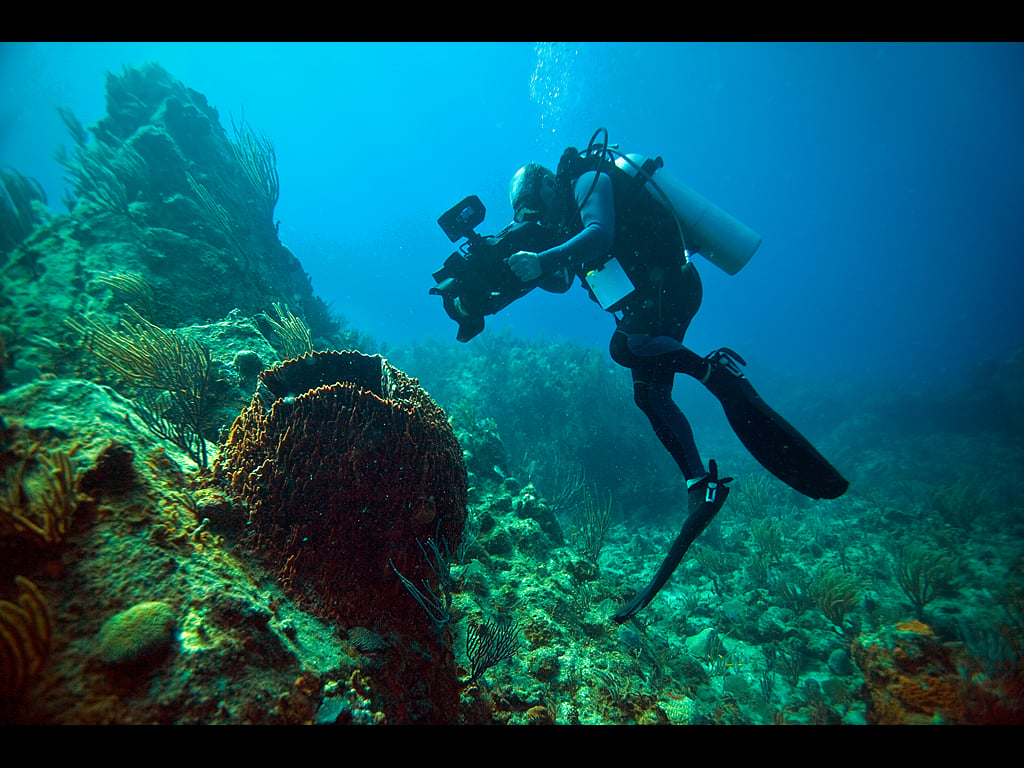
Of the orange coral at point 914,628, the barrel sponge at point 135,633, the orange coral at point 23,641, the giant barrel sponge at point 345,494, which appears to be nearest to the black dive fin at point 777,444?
the orange coral at point 914,628

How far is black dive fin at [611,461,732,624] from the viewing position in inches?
127

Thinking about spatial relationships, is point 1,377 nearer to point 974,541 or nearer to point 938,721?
point 938,721

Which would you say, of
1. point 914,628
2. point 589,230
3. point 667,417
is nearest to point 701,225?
point 589,230

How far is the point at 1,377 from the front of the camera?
2416 mm

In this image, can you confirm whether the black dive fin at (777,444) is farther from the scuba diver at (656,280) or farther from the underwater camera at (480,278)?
the underwater camera at (480,278)

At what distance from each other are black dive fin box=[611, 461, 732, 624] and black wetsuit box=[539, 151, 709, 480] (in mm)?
182

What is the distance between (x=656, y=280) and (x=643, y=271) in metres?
0.18

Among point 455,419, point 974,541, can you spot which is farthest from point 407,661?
point 974,541

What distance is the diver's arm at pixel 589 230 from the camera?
3.52 meters

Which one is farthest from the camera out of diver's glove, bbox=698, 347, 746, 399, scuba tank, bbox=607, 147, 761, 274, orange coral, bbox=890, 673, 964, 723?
scuba tank, bbox=607, 147, 761, 274

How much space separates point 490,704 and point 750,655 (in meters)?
4.14

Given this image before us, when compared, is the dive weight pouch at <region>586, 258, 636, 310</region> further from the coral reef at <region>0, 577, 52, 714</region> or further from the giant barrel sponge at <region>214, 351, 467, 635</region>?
the coral reef at <region>0, 577, 52, 714</region>

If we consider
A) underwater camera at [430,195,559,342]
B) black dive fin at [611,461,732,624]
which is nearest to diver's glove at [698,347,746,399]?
black dive fin at [611,461,732,624]
